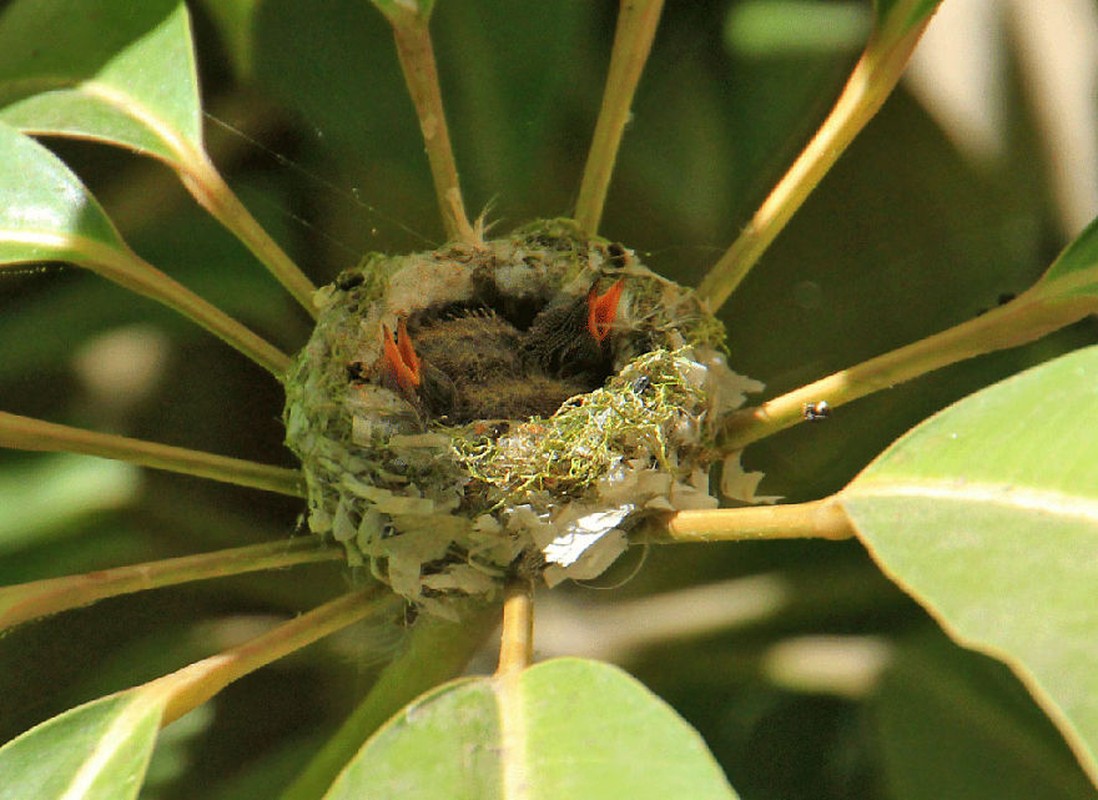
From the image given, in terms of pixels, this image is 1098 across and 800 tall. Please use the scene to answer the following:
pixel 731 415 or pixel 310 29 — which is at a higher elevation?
pixel 310 29

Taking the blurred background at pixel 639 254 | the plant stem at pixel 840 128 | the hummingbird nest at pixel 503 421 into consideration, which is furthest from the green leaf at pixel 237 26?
the plant stem at pixel 840 128

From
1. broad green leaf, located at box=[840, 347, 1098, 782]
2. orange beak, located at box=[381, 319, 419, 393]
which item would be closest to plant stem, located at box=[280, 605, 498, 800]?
orange beak, located at box=[381, 319, 419, 393]

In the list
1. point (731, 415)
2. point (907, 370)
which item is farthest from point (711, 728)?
point (907, 370)

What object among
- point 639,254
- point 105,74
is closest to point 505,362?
point 639,254

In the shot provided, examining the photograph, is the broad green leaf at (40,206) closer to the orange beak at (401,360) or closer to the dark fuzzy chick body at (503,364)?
the orange beak at (401,360)

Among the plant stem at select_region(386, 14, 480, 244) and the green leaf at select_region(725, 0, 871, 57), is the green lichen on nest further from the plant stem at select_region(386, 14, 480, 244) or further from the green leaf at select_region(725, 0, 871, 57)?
the green leaf at select_region(725, 0, 871, 57)

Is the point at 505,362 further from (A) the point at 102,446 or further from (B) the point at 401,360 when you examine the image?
(A) the point at 102,446

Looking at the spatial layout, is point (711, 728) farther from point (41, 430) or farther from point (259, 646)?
point (41, 430)
